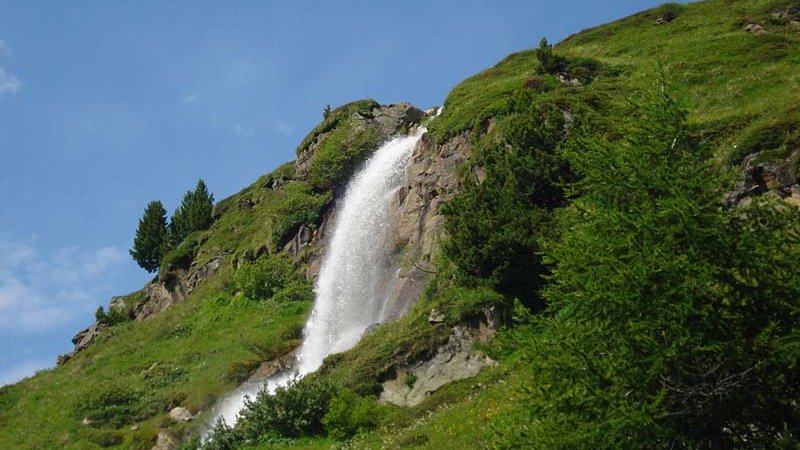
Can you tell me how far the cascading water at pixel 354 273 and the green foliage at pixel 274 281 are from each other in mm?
1336

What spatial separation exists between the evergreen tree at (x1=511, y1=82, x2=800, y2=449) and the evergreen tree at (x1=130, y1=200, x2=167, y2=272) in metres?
69.5

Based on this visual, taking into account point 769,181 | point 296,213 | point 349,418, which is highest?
point 296,213

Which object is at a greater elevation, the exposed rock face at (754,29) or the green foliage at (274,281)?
the exposed rock face at (754,29)

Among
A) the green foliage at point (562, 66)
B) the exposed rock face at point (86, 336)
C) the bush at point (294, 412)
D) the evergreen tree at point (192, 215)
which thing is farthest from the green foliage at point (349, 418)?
the evergreen tree at point (192, 215)

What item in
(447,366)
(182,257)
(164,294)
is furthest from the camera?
(182,257)

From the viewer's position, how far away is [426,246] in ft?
123

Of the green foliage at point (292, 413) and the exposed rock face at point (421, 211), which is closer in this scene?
the green foliage at point (292, 413)

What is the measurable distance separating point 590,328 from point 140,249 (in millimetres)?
72072

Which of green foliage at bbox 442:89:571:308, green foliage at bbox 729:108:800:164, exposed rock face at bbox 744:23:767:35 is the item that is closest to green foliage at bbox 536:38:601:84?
exposed rock face at bbox 744:23:767:35

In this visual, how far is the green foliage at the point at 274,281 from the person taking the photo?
157 feet

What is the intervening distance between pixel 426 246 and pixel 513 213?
10.4 meters

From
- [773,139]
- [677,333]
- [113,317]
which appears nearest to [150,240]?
[113,317]

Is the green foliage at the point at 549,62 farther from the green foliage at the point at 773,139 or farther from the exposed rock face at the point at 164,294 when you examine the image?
the exposed rock face at the point at 164,294

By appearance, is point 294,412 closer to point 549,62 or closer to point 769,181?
point 769,181
